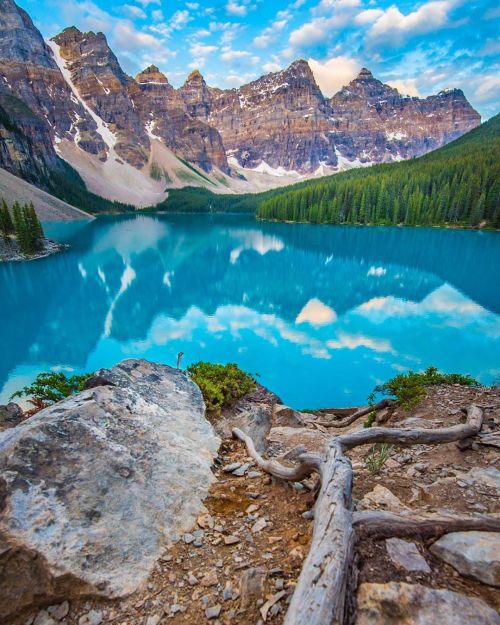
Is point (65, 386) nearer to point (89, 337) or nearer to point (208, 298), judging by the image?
point (89, 337)

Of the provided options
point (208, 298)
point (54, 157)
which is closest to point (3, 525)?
point (208, 298)

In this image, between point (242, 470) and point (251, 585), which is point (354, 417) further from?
point (251, 585)

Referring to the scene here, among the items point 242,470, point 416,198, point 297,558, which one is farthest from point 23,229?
point 416,198

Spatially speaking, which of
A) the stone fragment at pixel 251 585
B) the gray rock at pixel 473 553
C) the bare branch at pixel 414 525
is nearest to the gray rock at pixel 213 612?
the stone fragment at pixel 251 585

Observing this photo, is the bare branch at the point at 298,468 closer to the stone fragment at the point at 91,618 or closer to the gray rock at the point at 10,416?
the stone fragment at the point at 91,618

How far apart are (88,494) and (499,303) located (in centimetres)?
3888

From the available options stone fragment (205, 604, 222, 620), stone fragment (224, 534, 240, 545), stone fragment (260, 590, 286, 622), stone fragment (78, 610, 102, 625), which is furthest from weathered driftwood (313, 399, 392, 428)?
stone fragment (78, 610, 102, 625)

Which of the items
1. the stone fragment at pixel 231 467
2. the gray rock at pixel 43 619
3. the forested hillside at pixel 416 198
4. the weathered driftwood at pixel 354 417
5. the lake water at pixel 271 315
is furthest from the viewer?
the forested hillside at pixel 416 198

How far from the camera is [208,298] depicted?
3522cm

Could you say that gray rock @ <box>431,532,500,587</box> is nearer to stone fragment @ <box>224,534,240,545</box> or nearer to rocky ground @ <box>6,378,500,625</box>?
rocky ground @ <box>6,378,500,625</box>

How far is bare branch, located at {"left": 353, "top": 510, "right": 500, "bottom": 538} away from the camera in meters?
3.59

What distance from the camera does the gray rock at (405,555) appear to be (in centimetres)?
321

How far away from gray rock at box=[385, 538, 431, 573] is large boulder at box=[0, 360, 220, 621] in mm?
2540

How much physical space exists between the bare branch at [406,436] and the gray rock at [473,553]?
78.7 inches
